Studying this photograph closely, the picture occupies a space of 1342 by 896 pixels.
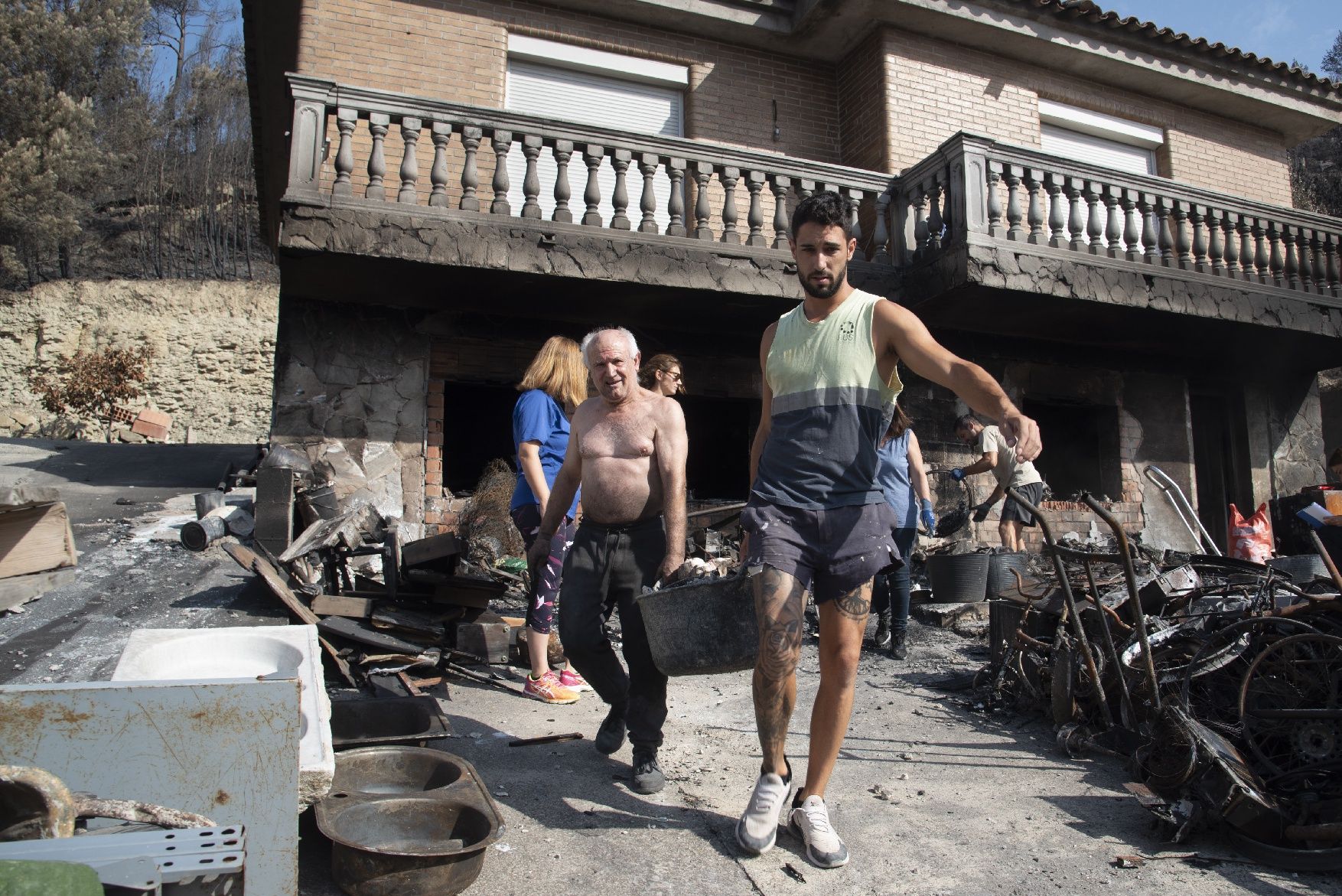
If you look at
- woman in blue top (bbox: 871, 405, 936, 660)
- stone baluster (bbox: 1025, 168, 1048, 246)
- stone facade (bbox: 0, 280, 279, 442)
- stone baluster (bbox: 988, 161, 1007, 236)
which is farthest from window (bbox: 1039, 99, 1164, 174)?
stone facade (bbox: 0, 280, 279, 442)

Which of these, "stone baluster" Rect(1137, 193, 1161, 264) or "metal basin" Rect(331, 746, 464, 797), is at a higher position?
"stone baluster" Rect(1137, 193, 1161, 264)

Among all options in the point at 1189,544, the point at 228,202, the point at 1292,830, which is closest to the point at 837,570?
the point at 1292,830

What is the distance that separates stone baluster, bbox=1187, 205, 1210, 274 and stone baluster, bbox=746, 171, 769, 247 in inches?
189

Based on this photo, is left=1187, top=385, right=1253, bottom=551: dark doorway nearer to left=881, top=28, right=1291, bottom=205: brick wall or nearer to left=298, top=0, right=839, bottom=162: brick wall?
left=881, top=28, right=1291, bottom=205: brick wall

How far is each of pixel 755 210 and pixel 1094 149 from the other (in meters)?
5.80

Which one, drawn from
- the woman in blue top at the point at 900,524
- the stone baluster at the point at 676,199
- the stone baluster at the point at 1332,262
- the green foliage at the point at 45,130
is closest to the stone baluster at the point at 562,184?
the stone baluster at the point at 676,199

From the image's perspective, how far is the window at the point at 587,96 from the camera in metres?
9.54

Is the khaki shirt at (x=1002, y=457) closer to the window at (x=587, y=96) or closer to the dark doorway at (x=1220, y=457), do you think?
the window at (x=587, y=96)

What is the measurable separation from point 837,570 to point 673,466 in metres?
1.01

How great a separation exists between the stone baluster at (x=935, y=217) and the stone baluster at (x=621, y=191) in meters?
2.91

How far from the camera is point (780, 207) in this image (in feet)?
28.2

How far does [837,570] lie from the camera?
2.83 m

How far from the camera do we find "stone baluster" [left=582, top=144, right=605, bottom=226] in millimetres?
7988

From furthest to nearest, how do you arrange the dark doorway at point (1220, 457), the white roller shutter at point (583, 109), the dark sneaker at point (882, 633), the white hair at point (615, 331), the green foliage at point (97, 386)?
the green foliage at point (97, 386)
the dark doorway at point (1220, 457)
the white roller shutter at point (583, 109)
the dark sneaker at point (882, 633)
the white hair at point (615, 331)
